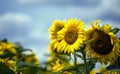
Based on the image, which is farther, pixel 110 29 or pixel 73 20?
pixel 73 20

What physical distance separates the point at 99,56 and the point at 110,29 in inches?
10.1

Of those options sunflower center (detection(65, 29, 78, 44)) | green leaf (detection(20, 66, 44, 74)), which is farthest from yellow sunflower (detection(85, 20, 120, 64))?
green leaf (detection(20, 66, 44, 74))

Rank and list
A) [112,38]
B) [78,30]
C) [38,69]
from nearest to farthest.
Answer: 1. [112,38]
2. [78,30]
3. [38,69]

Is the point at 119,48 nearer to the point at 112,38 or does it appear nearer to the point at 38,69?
the point at 112,38

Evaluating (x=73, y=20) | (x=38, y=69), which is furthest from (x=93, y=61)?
(x=38, y=69)

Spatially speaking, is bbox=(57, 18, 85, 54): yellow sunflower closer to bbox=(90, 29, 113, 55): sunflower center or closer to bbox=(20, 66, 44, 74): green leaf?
bbox=(90, 29, 113, 55): sunflower center

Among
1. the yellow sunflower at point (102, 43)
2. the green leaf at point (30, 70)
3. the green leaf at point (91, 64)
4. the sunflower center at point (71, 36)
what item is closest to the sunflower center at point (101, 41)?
the yellow sunflower at point (102, 43)

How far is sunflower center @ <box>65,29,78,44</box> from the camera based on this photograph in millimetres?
4335

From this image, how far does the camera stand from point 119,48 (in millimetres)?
4039

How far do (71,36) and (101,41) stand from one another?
40 centimetres

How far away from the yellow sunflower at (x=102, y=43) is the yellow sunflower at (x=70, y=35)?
0.48ft

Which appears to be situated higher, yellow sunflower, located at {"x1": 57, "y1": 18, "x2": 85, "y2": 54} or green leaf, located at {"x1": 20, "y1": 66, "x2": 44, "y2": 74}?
yellow sunflower, located at {"x1": 57, "y1": 18, "x2": 85, "y2": 54}

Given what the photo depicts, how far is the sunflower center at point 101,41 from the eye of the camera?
13.3 ft

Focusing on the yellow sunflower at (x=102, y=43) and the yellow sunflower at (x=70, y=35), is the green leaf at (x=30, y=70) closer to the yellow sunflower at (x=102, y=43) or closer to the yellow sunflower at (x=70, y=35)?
the yellow sunflower at (x=70, y=35)
